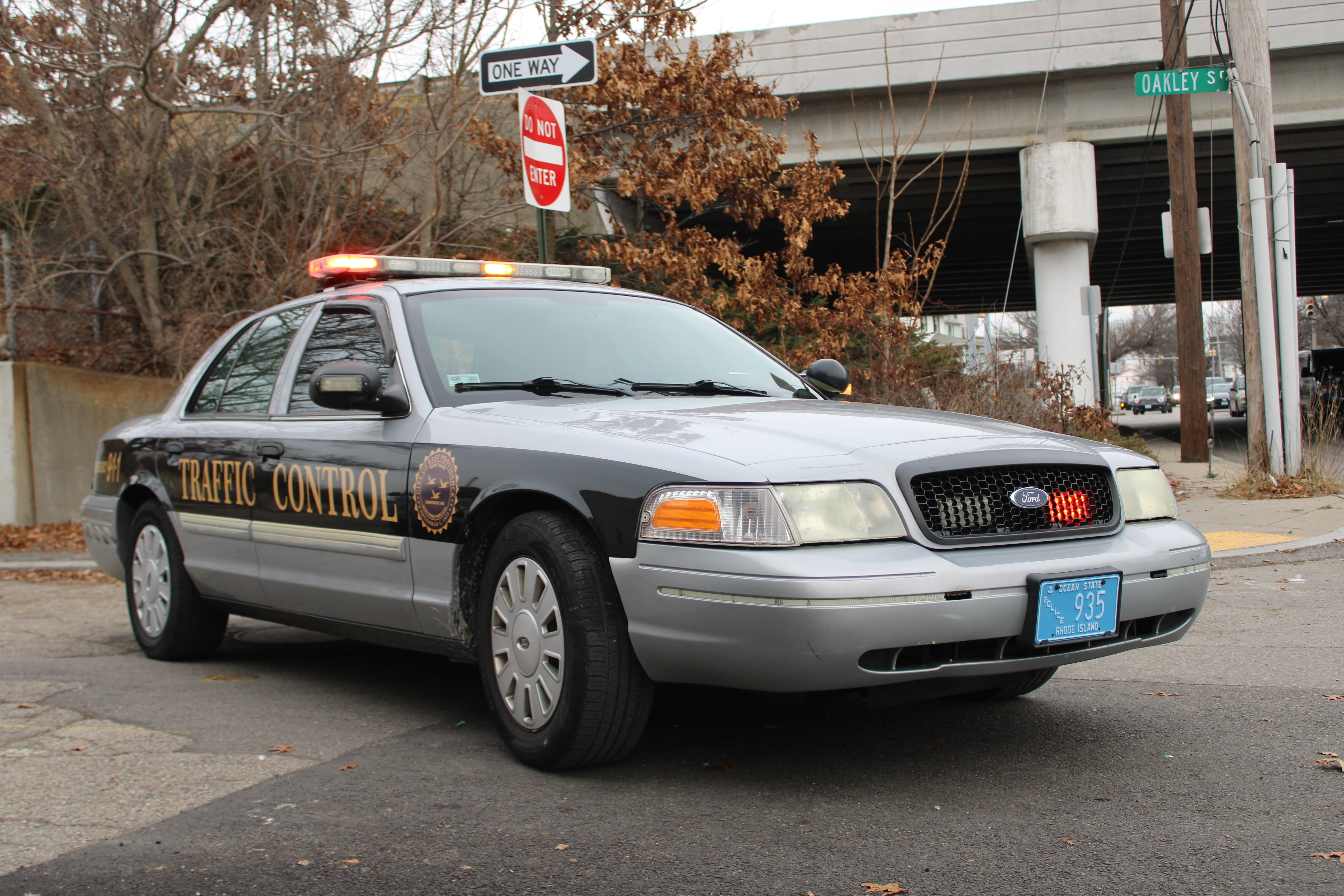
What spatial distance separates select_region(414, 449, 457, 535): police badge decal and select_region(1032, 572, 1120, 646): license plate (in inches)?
72.4

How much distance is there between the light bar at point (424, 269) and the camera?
520cm

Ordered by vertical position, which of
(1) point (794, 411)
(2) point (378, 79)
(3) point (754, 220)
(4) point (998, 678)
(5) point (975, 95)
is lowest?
(4) point (998, 678)

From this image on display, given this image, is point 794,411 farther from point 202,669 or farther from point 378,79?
point 378,79

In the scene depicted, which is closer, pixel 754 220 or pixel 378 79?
pixel 378 79

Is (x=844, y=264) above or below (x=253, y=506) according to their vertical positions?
above

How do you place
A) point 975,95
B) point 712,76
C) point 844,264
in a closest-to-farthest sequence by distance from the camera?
1. point 712,76
2. point 975,95
3. point 844,264

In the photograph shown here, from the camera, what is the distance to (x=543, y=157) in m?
7.16

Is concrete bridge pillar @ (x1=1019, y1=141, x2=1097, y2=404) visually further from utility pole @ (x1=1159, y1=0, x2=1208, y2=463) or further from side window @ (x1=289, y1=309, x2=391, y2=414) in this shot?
side window @ (x1=289, y1=309, x2=391, y2=414)

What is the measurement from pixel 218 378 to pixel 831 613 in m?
3.75

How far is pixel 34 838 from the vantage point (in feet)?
10.7

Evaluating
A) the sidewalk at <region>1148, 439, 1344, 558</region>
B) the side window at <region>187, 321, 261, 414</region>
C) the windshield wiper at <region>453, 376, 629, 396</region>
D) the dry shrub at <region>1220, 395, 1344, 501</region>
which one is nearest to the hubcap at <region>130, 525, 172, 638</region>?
the side window at <region>187, 321, 261, 414</region>

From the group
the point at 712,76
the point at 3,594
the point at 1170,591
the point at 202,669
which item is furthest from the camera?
the point at 712,76

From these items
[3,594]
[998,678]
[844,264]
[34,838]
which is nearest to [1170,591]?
[998,678]

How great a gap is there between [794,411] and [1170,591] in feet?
4.19
